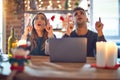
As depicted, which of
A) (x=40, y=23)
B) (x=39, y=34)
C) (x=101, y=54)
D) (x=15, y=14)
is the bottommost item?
(x=101, y=54)

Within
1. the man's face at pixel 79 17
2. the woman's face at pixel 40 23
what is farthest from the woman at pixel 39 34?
the man's face at pixel 79 17

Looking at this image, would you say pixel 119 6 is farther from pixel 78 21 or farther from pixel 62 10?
pixel 78 21

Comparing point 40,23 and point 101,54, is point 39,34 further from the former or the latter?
point 101,54

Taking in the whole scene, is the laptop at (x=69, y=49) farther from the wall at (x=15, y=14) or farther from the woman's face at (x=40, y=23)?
the wall at (x=15, y=14)

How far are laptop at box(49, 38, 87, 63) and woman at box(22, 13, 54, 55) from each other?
80 centimetres

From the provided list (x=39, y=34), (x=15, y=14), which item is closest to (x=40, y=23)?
(x=39, y=34)

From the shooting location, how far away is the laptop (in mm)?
1920

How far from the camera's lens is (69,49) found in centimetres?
193

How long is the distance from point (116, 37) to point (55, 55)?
4.20m

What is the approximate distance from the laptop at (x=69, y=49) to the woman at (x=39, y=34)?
2.61 ft

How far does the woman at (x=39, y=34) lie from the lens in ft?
9.21

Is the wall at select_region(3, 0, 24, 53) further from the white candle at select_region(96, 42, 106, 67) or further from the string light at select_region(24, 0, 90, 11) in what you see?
the white candle at select_region(96, 42, 106, 67)

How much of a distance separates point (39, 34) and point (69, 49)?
3.63ft

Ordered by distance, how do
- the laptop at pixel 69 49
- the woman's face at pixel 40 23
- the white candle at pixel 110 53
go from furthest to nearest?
the woman's face at pixel 40 23 → the laptop at pixel 69 49 → the white candle at pixel 110 53
